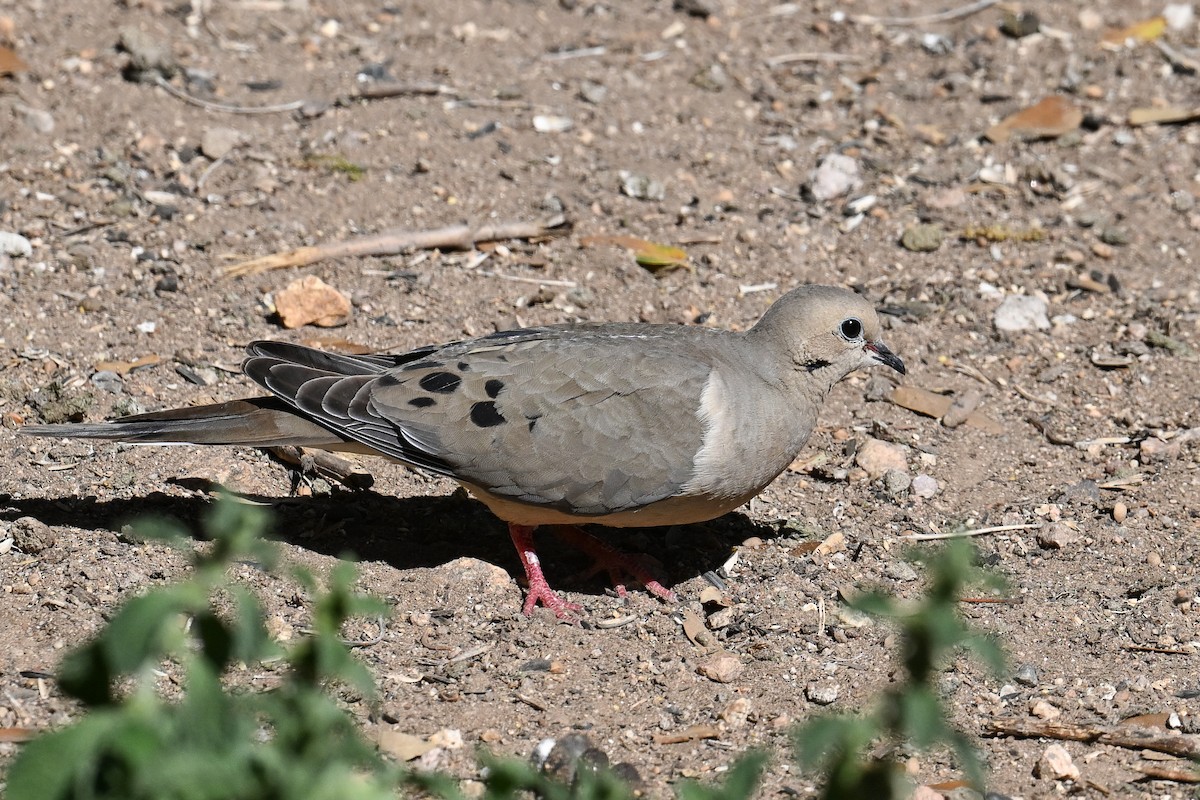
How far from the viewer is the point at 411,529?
211 inches

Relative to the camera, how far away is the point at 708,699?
170 inches

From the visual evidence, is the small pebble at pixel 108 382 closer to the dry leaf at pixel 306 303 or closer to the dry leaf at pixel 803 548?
the dry leaf at pixel 306 303

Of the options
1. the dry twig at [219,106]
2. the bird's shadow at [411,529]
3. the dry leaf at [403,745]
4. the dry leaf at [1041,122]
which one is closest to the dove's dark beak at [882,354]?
the bird's shadow at [411,529]

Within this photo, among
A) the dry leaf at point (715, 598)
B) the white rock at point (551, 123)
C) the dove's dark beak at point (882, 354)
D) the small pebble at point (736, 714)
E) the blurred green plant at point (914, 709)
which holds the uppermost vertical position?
the blurred green plant at point (914, 709)

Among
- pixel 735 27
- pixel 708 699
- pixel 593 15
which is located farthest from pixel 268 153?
pixel 708 699

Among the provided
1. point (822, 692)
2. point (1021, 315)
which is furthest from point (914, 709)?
point (1021, 315)

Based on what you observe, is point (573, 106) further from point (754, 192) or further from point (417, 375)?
point (417, 375)

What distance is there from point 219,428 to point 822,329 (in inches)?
91.1

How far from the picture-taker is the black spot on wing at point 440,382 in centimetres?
486

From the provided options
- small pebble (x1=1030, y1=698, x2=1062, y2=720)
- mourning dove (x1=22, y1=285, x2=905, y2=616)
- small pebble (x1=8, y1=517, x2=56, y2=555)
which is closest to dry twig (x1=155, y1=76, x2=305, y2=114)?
mourning dove (x1=22, y1=285, x2=905, y2=616)

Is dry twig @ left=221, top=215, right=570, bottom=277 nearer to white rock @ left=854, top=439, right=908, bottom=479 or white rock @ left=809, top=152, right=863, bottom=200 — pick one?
white rock @ left=809, top=152, right=863, bottom=200

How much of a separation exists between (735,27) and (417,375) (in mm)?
4906

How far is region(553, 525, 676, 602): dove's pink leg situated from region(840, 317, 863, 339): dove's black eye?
1217 mm

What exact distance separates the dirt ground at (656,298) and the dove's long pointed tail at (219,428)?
1.22 feet
